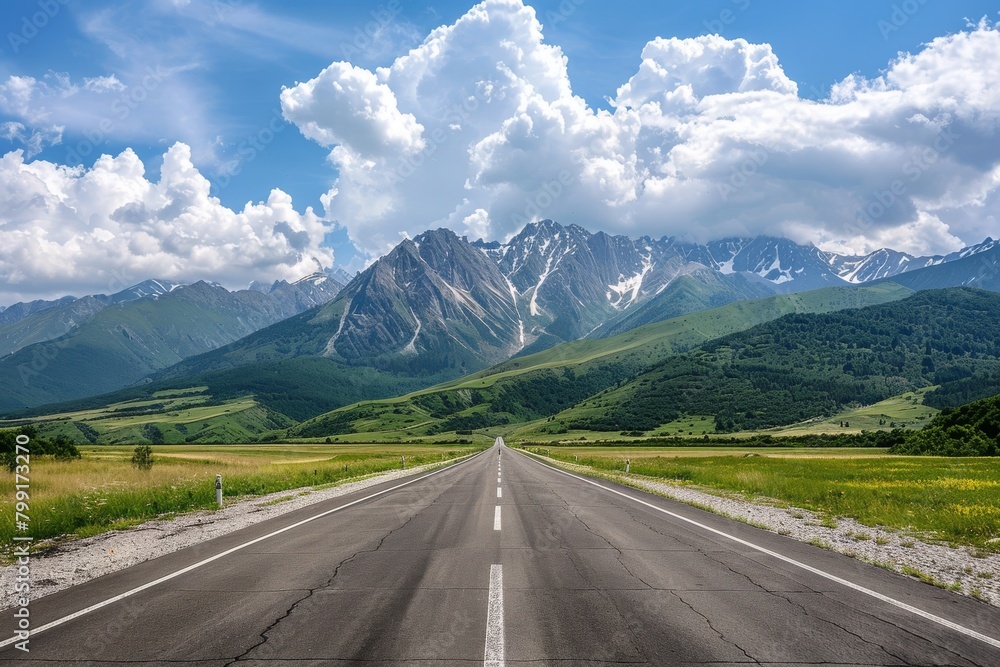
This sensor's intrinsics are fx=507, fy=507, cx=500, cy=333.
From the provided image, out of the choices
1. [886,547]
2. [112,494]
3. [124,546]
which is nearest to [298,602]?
[124,546]

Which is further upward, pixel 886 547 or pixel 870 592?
pixel 870 592

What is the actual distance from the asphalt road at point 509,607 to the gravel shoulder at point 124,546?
75 cm

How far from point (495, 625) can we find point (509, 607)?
2.66 ft

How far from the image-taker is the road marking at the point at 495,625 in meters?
5.72

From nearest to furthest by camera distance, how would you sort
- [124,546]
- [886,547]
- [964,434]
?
[124,546] → [886,547] → [964,434]

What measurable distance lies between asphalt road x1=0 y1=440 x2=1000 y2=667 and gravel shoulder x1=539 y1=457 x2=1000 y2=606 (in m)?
0.68

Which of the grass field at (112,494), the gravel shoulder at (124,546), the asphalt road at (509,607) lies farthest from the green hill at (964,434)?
the gravel shoulder at (124,546)

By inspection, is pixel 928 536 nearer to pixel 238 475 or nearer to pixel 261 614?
pixel 261 614

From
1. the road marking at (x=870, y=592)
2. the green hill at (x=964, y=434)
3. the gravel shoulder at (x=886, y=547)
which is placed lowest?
the green hill at (x=964, y=434)

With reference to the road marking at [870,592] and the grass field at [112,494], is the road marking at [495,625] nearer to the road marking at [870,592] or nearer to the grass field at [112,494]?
the road marking at [870,592]

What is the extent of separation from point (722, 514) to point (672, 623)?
12168mm

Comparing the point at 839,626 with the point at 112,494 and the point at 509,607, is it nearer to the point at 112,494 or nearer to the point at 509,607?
the point at 509,607

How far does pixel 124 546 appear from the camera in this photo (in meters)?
12.2

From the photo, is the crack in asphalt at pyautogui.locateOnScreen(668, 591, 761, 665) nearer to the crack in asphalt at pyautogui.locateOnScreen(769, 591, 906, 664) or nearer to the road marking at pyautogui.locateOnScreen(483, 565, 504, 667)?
the crack in asphalt at pyautogui.locateOnScreen(769, 591, 906, 664)
